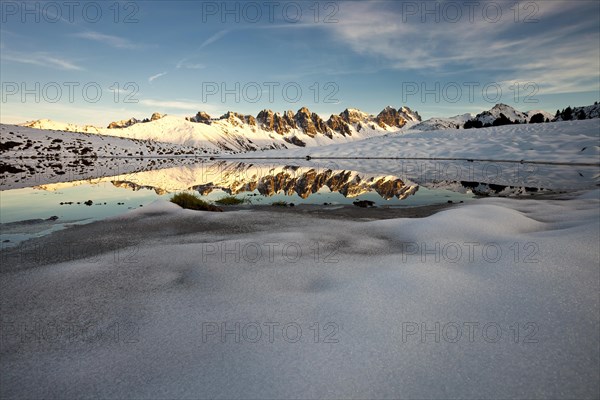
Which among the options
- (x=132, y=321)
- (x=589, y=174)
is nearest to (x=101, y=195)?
(x=132, y=321)

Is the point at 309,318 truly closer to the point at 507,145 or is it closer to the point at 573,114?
the point at 507,145

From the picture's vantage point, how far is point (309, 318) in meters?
4.25

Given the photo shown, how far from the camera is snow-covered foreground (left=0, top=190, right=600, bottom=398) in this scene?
312 centimetres

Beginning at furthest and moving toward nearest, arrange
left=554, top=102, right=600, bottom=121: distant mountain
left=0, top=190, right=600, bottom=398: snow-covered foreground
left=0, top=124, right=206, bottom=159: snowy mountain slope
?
left=554, top=102, right=600, bottom=121: distant mountain → left=0, top=124, right=206, bottom=159: snowy mountain slope → left=0, top=190, right=600, bottom=398: snow-covered foreground

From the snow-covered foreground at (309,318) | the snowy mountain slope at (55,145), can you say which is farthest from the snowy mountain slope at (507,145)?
the snowy mountain slope at (55,145)

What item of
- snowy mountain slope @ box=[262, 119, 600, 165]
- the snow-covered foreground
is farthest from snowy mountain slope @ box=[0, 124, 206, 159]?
the snow-covered foreground

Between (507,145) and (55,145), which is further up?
(55,145)

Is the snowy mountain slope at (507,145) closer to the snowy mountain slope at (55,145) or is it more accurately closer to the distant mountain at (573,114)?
the distant mountain at (573,114)

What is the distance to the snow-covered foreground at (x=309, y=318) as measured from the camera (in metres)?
3.12

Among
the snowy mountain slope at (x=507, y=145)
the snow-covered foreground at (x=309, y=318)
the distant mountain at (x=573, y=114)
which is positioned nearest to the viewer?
the snow-covered foreground at (x=309, y=318)

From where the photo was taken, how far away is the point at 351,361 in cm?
336

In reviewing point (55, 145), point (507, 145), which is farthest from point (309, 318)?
point (55, 145)

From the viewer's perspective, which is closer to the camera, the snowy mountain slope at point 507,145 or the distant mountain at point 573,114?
the snowy mountain slope at point 507,145

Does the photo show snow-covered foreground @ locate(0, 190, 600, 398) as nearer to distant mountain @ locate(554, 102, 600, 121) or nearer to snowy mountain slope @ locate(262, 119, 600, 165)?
snowy mountain slope @ locate(262, 119, 600, 165)
